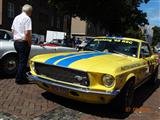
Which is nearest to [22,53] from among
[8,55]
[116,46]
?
[8,55]

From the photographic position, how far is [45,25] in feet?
146

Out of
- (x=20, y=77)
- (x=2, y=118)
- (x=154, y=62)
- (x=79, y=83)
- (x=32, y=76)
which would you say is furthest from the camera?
(x=154, y=62)

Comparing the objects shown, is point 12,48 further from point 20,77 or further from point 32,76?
point 32,76

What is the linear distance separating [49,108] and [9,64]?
2833 mm

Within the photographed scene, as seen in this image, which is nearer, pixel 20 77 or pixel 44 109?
pixel 44 109

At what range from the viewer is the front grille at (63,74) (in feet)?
18.1

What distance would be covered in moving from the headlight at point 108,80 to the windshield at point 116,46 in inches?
78.9

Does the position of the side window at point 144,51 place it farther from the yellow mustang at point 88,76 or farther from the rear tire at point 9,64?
the rear tire at point 9,64

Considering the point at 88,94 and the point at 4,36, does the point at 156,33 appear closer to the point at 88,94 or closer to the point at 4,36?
the point at 4,36

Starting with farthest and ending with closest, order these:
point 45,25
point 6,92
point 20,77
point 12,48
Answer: point 45,25, point 12,48, point 20,77, point 6,92

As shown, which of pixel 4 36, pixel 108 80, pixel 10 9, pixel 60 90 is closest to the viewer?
pixel 108 80

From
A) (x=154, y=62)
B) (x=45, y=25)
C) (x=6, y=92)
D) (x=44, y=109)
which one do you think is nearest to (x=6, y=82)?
(x=6, y=92)

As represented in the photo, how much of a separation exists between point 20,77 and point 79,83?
2.31 metres

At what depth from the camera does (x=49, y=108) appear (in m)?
5.87
